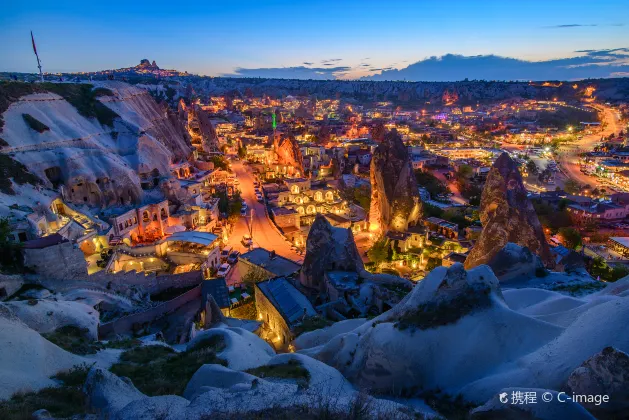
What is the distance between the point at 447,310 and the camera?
360 inches

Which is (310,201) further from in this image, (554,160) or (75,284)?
(554,160)

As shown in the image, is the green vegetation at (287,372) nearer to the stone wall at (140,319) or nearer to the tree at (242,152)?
the stone wall at (140,319)

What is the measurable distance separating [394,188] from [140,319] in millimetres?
21856

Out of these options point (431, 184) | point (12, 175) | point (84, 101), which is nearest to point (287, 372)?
point (12, 175)

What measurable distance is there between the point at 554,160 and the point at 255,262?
64.0 metres

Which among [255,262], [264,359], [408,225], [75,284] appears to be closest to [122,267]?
[75,284]

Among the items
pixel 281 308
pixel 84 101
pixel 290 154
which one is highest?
pixel 84 101

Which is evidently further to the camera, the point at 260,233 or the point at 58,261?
the point at 260,233

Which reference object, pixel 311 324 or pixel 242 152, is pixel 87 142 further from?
pixel 242 152

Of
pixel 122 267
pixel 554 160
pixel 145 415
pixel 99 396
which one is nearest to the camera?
pixel 145 415

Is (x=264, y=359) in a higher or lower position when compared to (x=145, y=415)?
lower

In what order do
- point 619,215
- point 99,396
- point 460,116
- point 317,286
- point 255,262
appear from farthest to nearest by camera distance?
point 460,116 < point 619,215 < point 255,262 < point 317,286 < point 99,396

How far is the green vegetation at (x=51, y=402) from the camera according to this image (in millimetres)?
6463

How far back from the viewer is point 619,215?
37.3m
